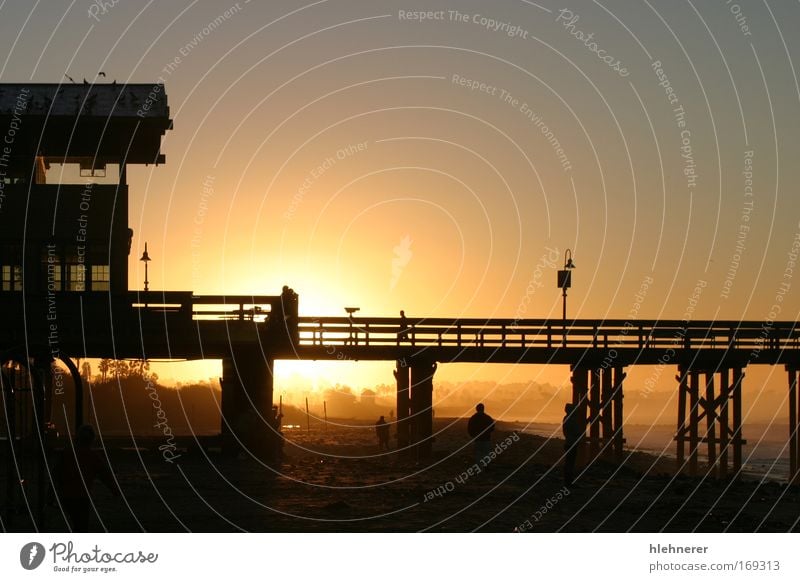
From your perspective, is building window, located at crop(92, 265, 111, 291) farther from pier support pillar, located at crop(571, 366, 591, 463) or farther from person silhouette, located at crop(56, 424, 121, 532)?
person silhouette, located at crop(56, 424, 121, 532)

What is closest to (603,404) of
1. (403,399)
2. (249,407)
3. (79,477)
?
(403,399)

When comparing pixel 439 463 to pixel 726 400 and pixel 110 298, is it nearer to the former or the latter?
pixel 110 298

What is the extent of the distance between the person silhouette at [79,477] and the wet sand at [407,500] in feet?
8.48

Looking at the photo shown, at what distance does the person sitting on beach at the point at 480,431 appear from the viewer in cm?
2797

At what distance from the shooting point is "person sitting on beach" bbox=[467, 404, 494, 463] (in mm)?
27969

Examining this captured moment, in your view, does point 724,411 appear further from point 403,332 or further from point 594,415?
point 403,332

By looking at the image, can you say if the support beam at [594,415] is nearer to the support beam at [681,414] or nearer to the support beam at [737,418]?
the support beam at [681,414]

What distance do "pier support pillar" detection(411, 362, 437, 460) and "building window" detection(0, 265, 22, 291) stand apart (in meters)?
12.0

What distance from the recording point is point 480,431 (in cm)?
2812

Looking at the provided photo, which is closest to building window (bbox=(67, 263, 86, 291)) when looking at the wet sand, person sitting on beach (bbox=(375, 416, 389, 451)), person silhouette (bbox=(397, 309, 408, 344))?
the wet sand

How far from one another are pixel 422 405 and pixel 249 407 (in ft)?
21.7

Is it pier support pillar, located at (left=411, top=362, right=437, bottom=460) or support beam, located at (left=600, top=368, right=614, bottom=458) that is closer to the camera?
pier support pillar, located at (left=411, top=362, right=437, bottom=460)

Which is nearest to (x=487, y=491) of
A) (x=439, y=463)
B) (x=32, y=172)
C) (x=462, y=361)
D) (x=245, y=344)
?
(x=439, y=463)

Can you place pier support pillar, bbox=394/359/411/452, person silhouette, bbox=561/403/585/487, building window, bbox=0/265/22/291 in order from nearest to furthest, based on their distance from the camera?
person silhouette, bbox=561/403/585/487 < building window, bbox=0/265/22/291 < pier support pillar, bbox=394/359/411/452
